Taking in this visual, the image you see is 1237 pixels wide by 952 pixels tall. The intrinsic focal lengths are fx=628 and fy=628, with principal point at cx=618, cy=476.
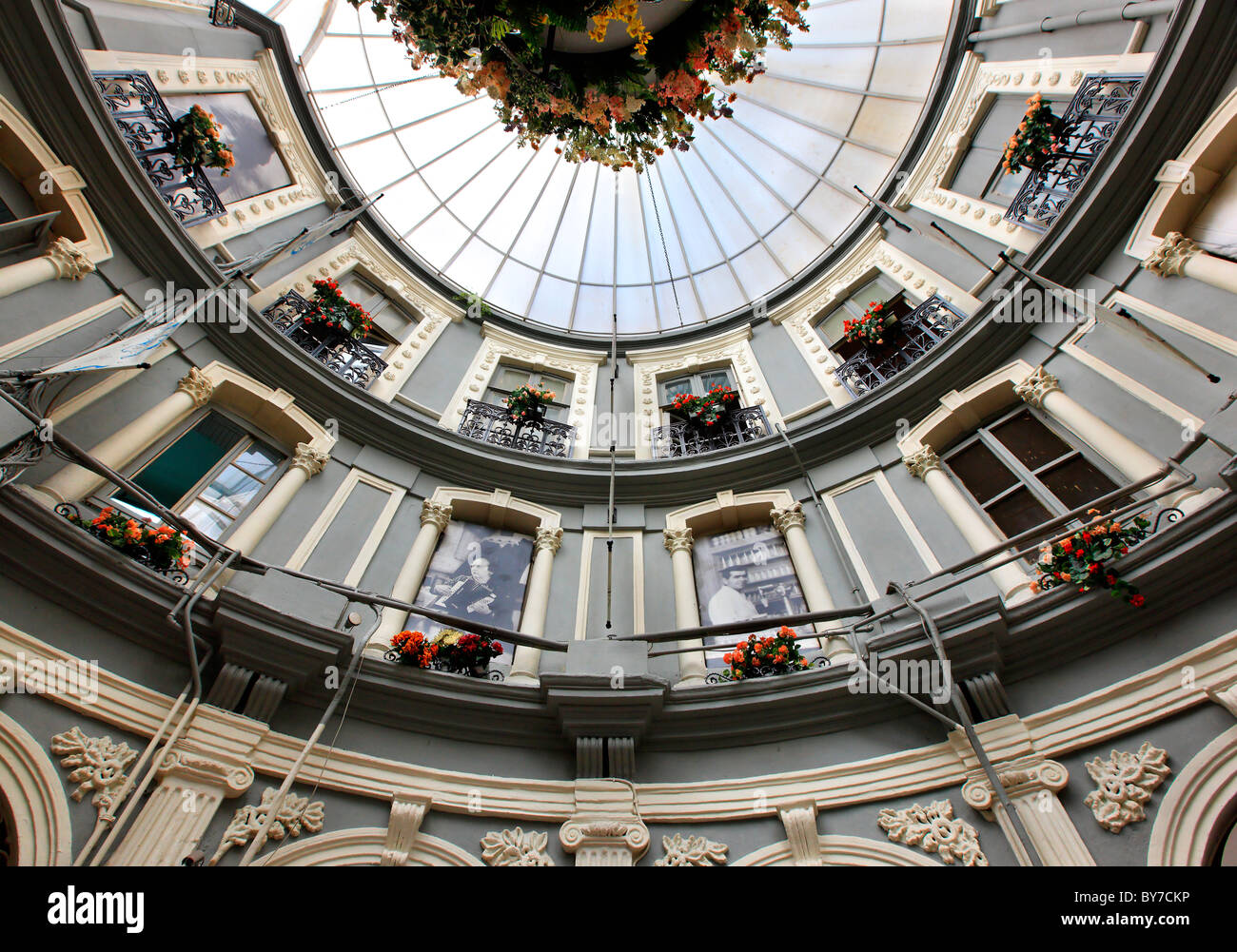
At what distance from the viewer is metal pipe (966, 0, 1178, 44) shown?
809 cm

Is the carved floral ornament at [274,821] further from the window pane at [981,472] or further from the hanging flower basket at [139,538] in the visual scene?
the window pane at [981,472]

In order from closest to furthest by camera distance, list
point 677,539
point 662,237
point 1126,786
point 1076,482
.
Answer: point 1126,786 → point 1076,482 → point 677,539 → point 662,237

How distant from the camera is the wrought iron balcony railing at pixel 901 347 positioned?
10.1m

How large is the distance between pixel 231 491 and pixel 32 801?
4172mm

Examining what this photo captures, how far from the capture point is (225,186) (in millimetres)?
10523

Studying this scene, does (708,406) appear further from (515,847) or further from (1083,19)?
(1083,19)

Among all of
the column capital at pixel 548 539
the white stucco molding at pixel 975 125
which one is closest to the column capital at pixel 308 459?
the column capital at pixel 548 539

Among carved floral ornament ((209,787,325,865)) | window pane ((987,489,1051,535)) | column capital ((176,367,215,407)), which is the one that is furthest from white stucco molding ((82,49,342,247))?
window pane ((987,489,1051,535))

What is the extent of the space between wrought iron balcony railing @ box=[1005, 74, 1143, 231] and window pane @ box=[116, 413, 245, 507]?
1169 centimetres

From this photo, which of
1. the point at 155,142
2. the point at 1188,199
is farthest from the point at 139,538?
the point at 1188,199

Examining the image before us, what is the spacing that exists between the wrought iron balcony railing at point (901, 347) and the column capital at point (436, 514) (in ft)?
22.4

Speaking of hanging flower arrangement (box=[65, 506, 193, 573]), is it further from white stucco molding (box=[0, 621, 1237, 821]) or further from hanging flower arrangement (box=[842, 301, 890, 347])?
hanging flower arrangement (box=[842, 301, 890, 347])

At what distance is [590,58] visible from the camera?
717cm
